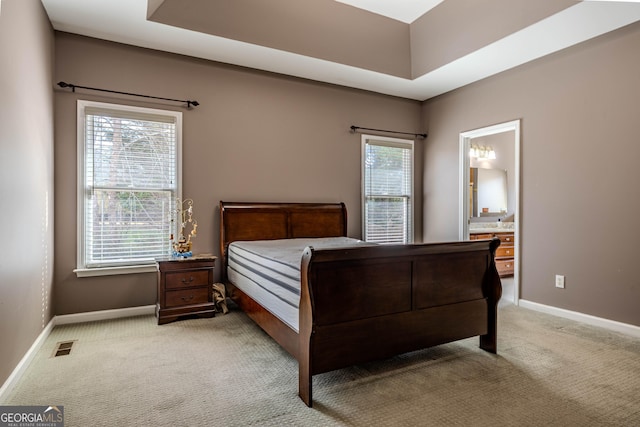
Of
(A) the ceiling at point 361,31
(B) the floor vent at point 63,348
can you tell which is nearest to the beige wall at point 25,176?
(B) the floor vent at point 63,348

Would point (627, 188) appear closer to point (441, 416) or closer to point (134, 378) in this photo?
point (441, 416)

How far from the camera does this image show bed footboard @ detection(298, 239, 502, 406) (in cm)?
200

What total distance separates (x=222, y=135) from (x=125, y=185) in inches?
44.7

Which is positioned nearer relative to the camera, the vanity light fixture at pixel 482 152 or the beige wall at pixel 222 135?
the beige wall at pixel 222 135

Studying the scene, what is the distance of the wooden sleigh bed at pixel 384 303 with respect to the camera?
2.01 metres

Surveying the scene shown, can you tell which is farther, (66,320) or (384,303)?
(66,320)

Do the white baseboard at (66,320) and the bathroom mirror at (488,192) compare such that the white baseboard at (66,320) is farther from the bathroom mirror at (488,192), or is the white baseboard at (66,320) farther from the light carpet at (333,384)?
the bathroom mirror at (488,192)

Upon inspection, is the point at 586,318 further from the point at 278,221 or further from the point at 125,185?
the point at 125,185

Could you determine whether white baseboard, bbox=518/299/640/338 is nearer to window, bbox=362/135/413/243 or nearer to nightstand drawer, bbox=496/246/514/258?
nightstand drawer, bbox=496/246/514/258

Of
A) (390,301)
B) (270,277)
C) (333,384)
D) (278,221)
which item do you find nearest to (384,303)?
(390,301)

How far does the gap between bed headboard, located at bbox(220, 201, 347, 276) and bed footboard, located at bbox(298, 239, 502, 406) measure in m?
2.18

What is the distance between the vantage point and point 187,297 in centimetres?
346

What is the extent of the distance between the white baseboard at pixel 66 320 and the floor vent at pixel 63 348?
0.41 feet

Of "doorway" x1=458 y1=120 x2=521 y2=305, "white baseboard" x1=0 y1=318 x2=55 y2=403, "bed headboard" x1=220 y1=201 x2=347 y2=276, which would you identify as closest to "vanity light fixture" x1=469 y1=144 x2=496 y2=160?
"doorway" x1=458 y1=120 x2=521 y2=305
